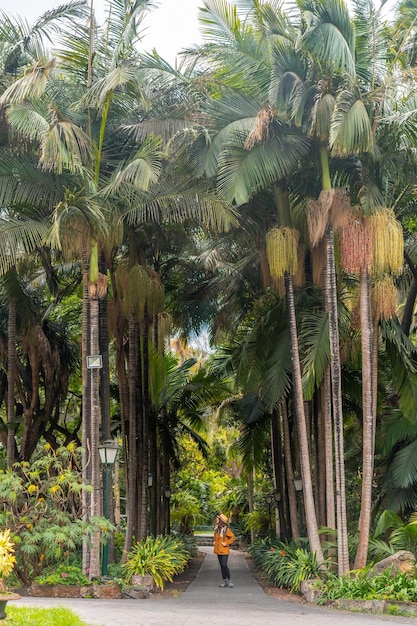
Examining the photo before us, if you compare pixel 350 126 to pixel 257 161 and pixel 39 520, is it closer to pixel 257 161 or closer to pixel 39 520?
pixel 257 161

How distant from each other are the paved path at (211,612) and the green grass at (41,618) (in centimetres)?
40

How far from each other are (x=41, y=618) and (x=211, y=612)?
3.87 m

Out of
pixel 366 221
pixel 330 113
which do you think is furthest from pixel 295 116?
pixel 366 221

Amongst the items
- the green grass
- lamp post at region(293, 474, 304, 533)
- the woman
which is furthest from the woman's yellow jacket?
the green grass

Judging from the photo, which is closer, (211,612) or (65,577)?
(211,612)

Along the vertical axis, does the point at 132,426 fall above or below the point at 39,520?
above

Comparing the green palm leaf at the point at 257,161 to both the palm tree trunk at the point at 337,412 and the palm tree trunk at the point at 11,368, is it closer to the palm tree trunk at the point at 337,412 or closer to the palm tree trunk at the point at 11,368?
the palm tree trunk at the point at 337,412

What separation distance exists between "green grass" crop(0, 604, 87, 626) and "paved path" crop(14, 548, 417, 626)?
1.30ft

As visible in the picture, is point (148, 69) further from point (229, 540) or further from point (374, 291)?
point (229, 540)

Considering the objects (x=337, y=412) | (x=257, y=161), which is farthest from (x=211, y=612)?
(x=257, y=161)

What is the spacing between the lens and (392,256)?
14500 millimetres

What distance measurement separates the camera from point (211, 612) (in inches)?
470

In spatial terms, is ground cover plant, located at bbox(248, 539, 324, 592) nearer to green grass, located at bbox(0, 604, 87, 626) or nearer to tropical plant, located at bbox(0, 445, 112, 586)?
tropical plant, located at bbox(0, 445, 112, 586)

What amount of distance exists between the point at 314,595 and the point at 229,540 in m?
3.09
